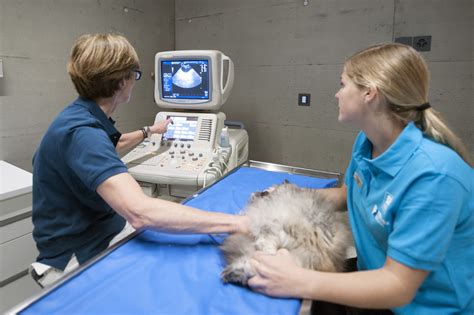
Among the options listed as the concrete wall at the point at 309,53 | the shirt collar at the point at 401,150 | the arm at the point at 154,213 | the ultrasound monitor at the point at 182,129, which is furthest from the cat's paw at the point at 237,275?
the concrete wall at the point at 309,53

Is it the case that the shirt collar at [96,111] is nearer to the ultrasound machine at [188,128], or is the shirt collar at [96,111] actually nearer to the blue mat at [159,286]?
the blue mat at [159,286]

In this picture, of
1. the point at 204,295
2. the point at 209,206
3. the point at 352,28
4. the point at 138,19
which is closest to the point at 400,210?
the point at 204,295

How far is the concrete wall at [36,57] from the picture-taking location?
2.12 m

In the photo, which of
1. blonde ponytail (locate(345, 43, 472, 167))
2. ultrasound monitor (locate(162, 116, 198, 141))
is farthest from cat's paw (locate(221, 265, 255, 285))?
ultrasound monitor (locate(162, 116, 198, 141))

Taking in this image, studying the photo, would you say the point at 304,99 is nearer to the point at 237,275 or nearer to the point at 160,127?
the point at 160,127

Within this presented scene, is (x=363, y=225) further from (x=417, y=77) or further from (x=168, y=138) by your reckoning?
(x=168, y=138)

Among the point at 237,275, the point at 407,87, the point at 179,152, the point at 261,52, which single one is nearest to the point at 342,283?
the point at 237,275

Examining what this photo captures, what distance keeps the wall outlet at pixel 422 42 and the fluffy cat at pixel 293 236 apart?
6.54 ft

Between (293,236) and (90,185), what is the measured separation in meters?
0.64

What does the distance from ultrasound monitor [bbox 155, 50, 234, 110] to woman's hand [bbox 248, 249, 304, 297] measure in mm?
1596

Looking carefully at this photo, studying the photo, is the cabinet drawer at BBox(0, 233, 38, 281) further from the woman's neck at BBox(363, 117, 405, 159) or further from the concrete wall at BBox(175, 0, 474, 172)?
the concrete wall at BBox(175, 0, 474, 172)

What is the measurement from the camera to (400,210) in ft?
2.55

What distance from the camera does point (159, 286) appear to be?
83 centimetres

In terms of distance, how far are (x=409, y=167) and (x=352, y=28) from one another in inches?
87.7
